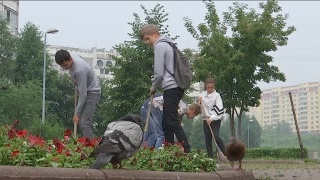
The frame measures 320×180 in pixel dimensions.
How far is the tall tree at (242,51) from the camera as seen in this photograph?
28078 mm

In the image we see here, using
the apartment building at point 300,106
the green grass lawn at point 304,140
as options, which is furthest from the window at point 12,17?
the green grass lawn at point 304,140

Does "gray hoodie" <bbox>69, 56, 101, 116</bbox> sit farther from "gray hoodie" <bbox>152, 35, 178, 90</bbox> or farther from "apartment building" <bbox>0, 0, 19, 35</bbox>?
"apartment building" <bbox>0, 0, 19, 35</bbox>

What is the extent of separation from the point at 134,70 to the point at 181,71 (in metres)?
26.2

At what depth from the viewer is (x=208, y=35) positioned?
97.0ft

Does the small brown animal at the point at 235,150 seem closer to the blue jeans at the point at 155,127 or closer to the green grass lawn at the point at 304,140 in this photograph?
the blue jeans at the point at 155,127

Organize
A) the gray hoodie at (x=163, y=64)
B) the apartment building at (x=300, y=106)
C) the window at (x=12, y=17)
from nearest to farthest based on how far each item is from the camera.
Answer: the gray hoodie at (x=163, y=64)
the apartment building at (x=300, y=106)
the window at (x=12, y=17)

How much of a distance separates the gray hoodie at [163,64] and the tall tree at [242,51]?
2002cm

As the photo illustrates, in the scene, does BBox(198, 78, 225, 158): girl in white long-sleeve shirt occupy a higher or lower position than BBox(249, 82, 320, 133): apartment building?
lower

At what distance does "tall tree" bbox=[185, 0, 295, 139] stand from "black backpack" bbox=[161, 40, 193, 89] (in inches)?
784

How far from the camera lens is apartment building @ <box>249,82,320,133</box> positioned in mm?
39334

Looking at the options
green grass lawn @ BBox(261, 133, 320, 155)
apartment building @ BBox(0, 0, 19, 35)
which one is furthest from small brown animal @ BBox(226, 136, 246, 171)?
apartment building @ BBox(0, 0, 19, 35)

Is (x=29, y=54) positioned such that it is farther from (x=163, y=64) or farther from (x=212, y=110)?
(x=163, y=64)

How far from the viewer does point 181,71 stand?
26.0 ft

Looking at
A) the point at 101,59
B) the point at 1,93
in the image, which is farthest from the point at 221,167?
the point at 101,59
